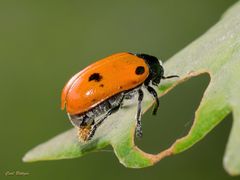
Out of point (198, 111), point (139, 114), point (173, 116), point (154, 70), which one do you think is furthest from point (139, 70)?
point (173, 116)

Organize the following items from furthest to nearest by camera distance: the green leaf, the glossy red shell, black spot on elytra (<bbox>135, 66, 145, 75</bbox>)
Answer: black spot on elytra (<bbox>135, 66, 145, 75</bbox>) → the glossy red shell → the green leaf

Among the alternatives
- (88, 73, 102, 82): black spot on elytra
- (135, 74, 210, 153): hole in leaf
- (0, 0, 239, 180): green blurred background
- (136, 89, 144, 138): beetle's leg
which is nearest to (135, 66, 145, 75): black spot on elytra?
(136, 89, 144, 138): beetle's leg

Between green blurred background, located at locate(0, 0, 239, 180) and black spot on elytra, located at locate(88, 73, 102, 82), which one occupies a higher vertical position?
black spot on elytra, located at locate(88, 73, 102, 82)

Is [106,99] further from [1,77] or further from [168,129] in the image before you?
[1,77]

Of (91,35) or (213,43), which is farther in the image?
(91,35)

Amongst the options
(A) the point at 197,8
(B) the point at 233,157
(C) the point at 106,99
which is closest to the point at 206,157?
(A) the point at 197,8

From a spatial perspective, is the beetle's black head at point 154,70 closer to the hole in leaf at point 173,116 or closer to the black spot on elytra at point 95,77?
the black spot on elytra at point 95,77

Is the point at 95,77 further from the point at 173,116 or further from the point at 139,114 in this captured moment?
the point at 173,116

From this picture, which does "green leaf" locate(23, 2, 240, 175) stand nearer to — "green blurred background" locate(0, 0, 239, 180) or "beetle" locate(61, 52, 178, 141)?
"beetle" locate(61, 52, 178, 141)
